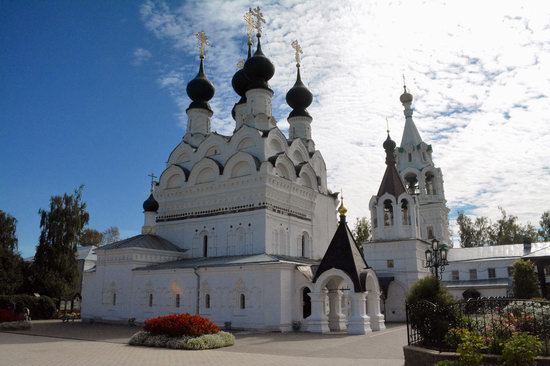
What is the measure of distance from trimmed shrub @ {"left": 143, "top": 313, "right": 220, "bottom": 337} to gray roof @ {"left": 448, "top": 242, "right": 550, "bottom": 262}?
943 inches

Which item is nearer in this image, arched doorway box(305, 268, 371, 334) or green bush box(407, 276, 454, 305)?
green bush box(407, 276, 454, 305)

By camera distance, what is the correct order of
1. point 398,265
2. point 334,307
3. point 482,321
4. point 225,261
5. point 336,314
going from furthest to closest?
point 398,265 < point 225,261 < point 334,307 < point 336,314 < point 482,321

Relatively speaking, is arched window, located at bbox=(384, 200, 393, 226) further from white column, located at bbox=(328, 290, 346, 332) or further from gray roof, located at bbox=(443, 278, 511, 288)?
gray roof, located at bbox=(443, 278, 511, 288)

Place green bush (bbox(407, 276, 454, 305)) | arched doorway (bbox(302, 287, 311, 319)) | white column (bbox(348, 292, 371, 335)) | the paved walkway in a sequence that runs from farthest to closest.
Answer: arched doorway (bbox(302, 287, 311, 319)) → white column (bbox(348, 292, 371, 335)) → green bush (bbox(407, 276, 454, 305)) → the paved walkway

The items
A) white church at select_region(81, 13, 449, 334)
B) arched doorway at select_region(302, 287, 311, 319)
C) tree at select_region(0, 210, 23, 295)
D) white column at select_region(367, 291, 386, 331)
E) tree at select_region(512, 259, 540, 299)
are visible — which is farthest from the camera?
tree at select_region(0, 210, 23, 295)

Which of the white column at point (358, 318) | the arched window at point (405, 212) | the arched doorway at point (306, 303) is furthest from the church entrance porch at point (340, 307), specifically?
the arched window at point (405, 212)

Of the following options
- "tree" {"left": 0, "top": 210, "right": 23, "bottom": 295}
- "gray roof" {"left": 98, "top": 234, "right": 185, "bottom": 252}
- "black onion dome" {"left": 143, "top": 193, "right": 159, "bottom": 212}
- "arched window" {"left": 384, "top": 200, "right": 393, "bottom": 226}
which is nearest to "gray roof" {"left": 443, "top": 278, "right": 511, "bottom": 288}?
"arched window" {"left": 384, "top": 200, "right": 393, "bottom": 226}

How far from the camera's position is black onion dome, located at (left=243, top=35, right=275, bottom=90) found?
23.3m

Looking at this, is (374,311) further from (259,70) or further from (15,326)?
(15,326)

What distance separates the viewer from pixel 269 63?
926 inches

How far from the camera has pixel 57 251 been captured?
91.4 ft

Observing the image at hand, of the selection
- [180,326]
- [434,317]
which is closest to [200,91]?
[180,326]

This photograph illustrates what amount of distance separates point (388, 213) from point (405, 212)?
909 mm

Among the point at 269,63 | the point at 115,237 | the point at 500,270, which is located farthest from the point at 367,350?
the point at 115,237
